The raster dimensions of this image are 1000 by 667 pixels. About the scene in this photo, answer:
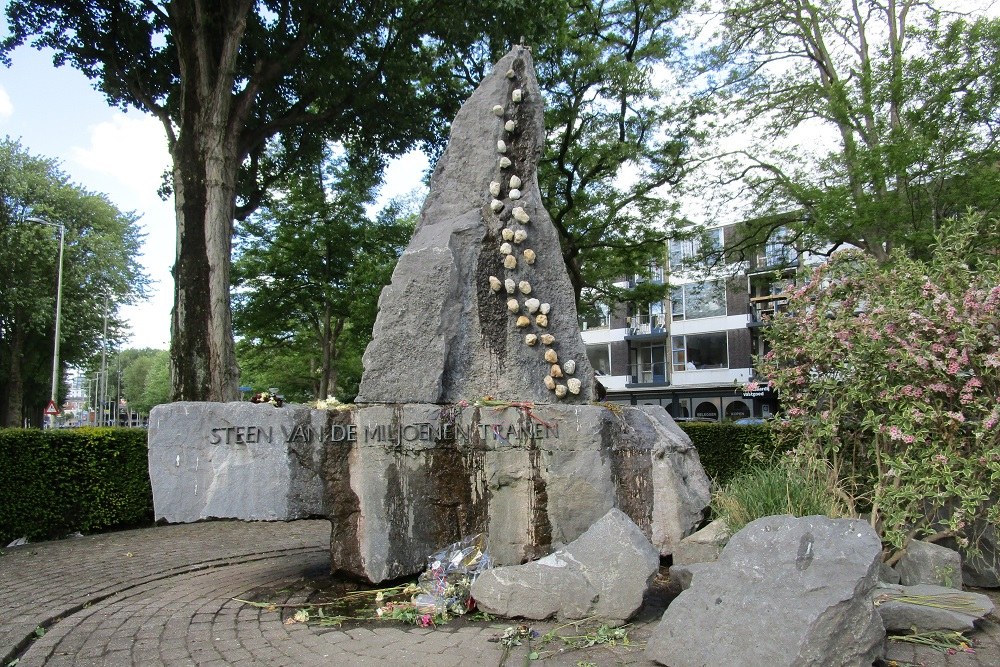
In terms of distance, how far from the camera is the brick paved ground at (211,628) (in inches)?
163

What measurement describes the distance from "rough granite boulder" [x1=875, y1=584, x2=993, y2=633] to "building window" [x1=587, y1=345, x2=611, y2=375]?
3495 centimetres

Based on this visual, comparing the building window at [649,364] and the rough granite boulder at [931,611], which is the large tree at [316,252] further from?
the building window at [649,364]

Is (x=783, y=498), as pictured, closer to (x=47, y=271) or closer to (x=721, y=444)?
(x=721, y=444)

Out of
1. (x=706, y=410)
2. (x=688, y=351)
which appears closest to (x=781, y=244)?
(x=688, y=351)

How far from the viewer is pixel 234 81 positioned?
42.7 ft

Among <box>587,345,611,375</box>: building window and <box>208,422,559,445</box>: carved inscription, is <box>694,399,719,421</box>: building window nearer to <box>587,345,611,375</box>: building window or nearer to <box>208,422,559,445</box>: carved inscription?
<box>587,345,611,375</box>: building window

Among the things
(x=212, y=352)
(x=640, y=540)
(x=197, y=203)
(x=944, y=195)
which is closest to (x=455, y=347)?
(x=640, y=540)

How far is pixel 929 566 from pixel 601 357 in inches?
1374

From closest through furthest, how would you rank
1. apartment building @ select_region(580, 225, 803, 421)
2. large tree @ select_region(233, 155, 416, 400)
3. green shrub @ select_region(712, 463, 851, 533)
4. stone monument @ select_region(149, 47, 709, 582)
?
stone monument @ select_region(149, 47, 709, 582), green shrub @ select_region(712, 463, 851, 533), large tree @ select_region(233, 155, 416, 400), apartment building @ select_region(580, 225, 803, 421)

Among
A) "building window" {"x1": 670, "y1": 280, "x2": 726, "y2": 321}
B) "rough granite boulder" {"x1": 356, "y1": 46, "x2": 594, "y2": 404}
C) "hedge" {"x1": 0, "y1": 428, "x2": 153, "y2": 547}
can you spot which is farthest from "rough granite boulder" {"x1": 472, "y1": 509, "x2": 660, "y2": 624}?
"building window" {"x1": 670, "y1": 280, "x2": 726, "y2": 321}

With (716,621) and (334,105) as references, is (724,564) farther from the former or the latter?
(334,105)

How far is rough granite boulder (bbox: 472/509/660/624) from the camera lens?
461cm

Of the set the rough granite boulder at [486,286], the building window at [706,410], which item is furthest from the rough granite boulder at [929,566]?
the building window at [706,410]

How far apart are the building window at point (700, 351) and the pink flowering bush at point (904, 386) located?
28.6 m
